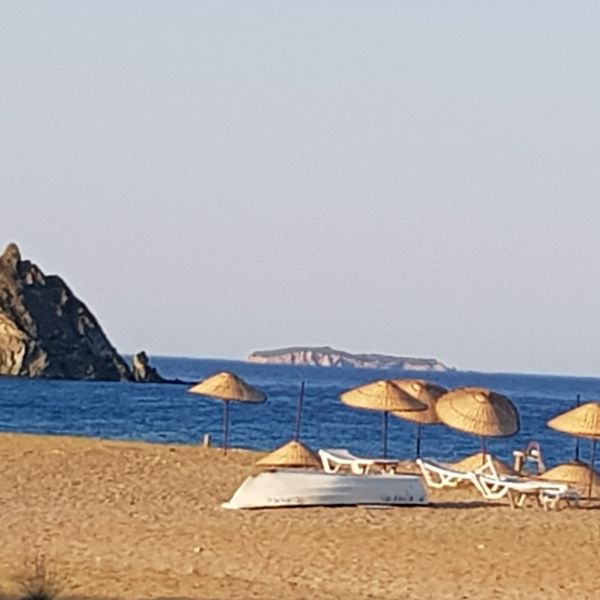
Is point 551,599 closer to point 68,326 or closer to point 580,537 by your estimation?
point 580,537

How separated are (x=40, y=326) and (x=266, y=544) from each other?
98.7 metres

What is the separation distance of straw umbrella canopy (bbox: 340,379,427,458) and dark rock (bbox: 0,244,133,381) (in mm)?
89144

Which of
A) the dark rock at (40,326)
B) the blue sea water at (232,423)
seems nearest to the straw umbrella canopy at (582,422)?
the blue sea water at (232,423)

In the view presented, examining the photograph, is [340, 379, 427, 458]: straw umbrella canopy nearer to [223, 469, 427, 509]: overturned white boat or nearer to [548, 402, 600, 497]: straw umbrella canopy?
[548, 402, 600, 497]: straw umbrella canopy

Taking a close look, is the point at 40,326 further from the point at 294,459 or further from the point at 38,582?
the point at 38,582

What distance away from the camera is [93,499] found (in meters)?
21.9

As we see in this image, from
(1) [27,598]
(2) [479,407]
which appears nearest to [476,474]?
(2) [479,407]

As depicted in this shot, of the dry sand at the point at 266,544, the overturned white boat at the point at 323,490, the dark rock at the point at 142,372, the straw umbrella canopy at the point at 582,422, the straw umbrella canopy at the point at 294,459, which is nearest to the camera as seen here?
the dry sand at the point at 266,544

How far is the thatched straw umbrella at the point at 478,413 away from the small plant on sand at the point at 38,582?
9.74m

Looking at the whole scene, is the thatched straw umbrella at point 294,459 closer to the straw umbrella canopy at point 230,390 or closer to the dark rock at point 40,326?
the straw umbrella canopy at point 230,390

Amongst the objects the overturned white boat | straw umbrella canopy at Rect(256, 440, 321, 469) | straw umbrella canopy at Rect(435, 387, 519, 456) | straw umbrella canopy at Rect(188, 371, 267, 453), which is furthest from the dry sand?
straw umbrella canopy at Rect(188, 371, 267, 453)

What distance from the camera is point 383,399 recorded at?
2533cm

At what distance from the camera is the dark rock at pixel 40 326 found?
114125mm

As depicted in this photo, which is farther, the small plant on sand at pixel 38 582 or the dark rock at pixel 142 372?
the dark rock at pixel 142 372
